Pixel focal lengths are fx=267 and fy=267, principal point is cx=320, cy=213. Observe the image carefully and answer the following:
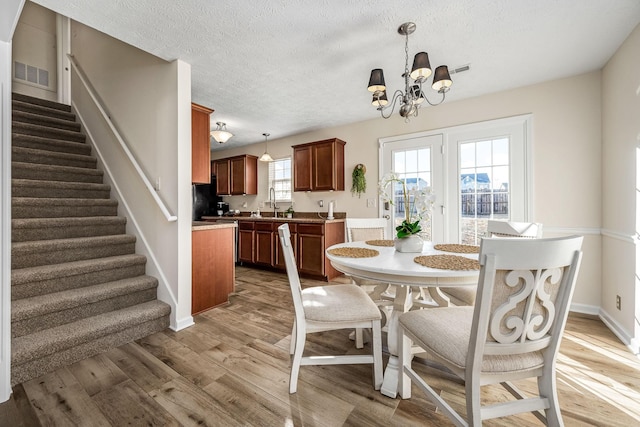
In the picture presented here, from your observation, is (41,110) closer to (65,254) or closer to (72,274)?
(65,254)

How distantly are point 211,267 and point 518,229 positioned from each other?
2.81 meters

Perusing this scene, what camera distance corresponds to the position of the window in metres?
5.20

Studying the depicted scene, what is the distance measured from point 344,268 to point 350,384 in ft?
2.33

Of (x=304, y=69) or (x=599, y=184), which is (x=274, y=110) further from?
(x=599, y=184)

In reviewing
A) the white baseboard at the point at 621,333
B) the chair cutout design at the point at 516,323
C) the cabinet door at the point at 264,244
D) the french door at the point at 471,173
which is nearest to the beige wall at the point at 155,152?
the cabinet door at the point at 264,244

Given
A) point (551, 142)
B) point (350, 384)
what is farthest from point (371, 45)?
point (350, 384)

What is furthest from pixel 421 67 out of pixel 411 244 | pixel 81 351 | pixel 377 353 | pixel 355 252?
pixel 81 351

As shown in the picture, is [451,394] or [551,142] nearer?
[451,394]

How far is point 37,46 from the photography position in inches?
178

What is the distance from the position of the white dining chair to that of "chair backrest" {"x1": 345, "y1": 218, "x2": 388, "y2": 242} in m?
0.87

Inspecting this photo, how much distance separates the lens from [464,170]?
3.37 m

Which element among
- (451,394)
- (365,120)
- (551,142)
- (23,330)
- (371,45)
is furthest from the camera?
(365,120)

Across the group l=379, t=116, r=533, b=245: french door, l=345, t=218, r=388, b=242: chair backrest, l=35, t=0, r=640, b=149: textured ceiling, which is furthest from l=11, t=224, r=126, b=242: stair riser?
l=379, t=116, r=533, b=245: french door

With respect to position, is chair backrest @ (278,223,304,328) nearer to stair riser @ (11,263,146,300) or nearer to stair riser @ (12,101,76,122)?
stair riser @ (11,263,146,300)
